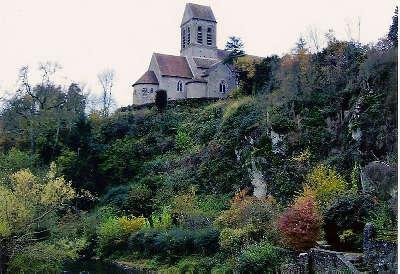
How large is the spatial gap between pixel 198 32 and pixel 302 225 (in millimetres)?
51139

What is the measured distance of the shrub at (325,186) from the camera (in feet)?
73.6

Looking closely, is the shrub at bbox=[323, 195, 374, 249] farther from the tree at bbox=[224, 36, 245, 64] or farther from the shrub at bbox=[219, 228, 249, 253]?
the tree at bbox=[224, 36, 245, 64]

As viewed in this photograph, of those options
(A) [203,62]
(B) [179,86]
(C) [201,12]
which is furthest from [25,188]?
(C) [201,12]

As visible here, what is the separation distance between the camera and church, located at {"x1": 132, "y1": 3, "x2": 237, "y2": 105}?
57.3 meters

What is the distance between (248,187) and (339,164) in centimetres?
811

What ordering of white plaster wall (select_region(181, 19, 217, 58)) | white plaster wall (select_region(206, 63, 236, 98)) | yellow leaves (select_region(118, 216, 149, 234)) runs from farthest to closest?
white plaster wall (select_region(181, 19, 217, 58))
white plaster wall (select_region(206, 63, 236, 98))
yellow leaves (select_region(118, 216, 149, 234))

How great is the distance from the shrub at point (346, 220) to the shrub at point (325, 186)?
219 cm

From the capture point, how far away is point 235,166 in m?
36.4

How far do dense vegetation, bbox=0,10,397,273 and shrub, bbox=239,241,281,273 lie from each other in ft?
0.20

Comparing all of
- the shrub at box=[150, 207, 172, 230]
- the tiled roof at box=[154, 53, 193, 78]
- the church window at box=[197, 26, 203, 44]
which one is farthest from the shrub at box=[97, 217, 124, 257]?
the church window at box=[197, 26, 203, 44]

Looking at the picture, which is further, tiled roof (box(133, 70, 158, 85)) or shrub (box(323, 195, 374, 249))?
tiled roof (box(133, 70, 158, 85))

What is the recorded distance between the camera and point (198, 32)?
6725cm

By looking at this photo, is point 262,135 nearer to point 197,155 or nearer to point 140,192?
point 197,155

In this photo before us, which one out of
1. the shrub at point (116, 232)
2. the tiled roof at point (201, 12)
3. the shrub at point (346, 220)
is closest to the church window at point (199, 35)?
the tiled roof at point (201, 12)
